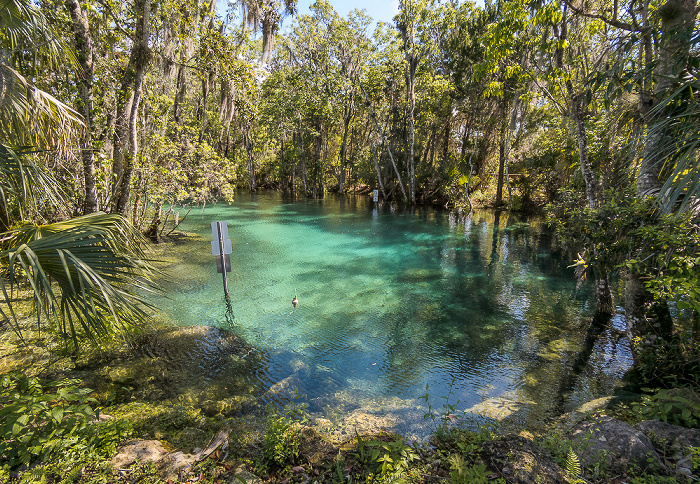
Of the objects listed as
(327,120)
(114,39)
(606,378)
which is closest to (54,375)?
(114,39)

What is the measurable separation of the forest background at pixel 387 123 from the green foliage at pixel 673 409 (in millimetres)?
889

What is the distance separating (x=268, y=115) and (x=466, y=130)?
17193mm

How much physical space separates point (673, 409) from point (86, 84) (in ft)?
34.5

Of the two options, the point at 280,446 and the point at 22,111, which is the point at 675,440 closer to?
the point at 280,446

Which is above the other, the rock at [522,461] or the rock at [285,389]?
the rock at [522,461]

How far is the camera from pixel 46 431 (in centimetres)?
250

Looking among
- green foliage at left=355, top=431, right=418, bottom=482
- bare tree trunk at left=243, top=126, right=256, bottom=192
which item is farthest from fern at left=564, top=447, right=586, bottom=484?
bare tree trunk at left=243, top=126, right=256, bottom=192

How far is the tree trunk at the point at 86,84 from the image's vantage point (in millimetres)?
6156

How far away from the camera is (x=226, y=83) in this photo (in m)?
8.76

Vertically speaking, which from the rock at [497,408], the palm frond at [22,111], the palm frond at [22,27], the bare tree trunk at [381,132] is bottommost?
the rock at [497,408]

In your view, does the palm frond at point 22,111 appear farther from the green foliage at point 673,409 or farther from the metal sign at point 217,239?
the green foliage at point 673,409

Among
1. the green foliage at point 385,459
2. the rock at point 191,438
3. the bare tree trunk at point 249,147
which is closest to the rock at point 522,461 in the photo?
the green foliage at point 385,459

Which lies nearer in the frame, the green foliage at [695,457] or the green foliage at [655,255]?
the green foliage at [695,457]

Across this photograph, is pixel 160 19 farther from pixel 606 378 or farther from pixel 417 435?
pixel 606 378
